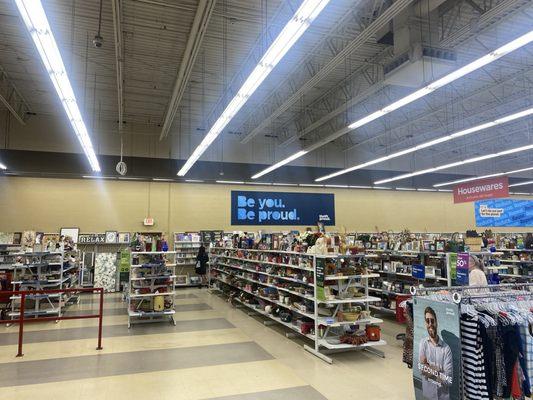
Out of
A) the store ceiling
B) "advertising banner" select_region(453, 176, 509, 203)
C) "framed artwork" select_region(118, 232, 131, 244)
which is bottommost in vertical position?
"framed artwork" select_region(118, 232, 131, 244)

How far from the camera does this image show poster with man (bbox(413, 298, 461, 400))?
2.99 meters

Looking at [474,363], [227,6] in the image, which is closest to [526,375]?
[474,363]

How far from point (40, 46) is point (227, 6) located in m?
3.66

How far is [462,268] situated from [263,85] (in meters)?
7.04

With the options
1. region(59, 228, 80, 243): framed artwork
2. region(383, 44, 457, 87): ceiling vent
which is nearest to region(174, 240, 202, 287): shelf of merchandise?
region(59, 228, 80, 243): framed artwork

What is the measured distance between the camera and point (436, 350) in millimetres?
3129

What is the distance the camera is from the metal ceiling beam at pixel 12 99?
33.3 ft

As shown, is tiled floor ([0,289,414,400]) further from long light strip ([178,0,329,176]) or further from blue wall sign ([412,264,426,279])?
long light strip ([178,0,329,176])

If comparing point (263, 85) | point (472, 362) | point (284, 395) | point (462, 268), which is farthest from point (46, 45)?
point (462, 268)

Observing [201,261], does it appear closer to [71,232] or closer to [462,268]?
[71,232]

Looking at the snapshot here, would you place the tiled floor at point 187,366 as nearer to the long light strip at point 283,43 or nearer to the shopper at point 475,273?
the shopper at point 475,273

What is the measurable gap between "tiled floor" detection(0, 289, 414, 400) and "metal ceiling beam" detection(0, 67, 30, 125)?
21.3 ft

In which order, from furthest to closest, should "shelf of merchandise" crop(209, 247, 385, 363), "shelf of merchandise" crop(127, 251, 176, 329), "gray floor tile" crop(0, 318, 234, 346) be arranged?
"shelf of merchandise" crop(127, 251, 176, 329), "gray floor tile" crop(0, 318, 234, 346), "shelf of merchandise" crop(209, 247, 385, 363)

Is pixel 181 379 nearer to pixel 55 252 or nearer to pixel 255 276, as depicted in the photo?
pixel 255 276
